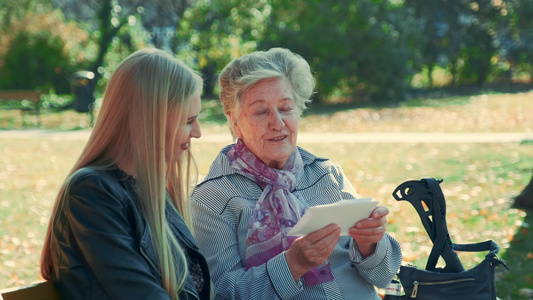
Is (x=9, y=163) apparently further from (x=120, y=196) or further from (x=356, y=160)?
(x=120, y=196)

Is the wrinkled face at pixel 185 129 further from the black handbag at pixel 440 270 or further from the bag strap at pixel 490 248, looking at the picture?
the bag strap at pixel 490 248

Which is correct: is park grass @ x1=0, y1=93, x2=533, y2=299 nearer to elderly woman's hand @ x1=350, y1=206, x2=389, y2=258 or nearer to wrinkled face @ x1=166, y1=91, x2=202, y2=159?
wrinkled face @ x1=166, y1=91, x2=202, y2=159

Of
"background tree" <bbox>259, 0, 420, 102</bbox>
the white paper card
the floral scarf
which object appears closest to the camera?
the white paper card

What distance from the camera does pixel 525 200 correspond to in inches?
277

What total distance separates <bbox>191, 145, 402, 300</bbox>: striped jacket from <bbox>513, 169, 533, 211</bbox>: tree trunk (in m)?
4.59

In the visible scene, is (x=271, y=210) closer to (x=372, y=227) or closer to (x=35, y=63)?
(x=372, y=227)

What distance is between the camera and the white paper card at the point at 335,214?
7.57 ft

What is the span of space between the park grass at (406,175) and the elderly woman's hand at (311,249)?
0.89 meters

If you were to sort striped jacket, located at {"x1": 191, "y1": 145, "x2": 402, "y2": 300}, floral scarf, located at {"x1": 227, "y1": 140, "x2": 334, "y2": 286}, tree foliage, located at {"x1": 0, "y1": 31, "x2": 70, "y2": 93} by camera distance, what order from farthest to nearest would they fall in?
tree foliage, located at {"x1": 0, "y1": 31, "x2": 70, "y2": 93}
floral scarf, located at {"x1": 227, "y1": 140, "x2": 334, "y2": 286}
striped jacket, located at {"x1": 191, "y1": 145, "x2": 402, "y2": 300}

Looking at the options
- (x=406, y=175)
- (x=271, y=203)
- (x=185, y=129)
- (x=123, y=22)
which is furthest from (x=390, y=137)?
(x=123, y=22)

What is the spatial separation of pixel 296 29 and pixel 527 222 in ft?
44.9

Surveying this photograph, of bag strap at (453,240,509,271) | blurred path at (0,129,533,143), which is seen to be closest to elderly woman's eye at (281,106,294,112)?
bag strap at (453,240,509,271)

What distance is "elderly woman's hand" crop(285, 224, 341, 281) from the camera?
2.43 m

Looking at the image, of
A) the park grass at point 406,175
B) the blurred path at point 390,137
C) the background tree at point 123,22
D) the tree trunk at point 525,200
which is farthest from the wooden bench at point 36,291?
the background tree at point 123,22
